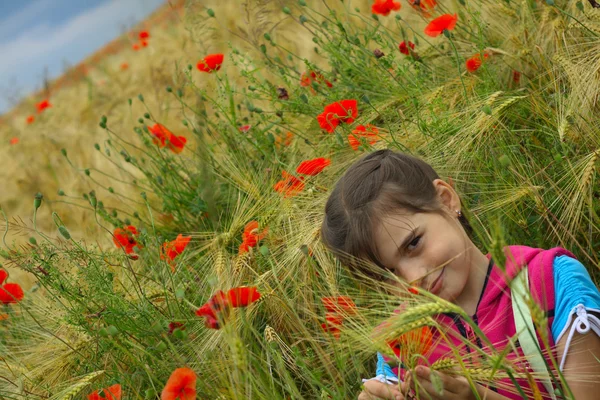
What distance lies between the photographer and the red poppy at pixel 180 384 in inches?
57.2

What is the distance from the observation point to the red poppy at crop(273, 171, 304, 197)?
203cm

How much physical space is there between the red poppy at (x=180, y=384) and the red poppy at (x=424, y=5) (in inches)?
Result: 59.3

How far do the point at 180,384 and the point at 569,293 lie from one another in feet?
2.52

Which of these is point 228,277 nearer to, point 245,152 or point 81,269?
point 81,269

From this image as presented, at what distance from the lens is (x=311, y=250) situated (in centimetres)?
185

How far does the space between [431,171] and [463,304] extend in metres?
0.32

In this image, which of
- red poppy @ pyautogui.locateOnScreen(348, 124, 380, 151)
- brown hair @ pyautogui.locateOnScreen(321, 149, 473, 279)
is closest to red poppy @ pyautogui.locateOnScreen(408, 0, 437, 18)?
red poppy @ pyautogui.locateOnScreen(348, 124, 380, 151)

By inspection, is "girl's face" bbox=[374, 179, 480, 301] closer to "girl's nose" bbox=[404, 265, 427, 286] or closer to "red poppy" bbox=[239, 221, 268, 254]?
"girl's nose" bbox=[404, 265, 427, 286]

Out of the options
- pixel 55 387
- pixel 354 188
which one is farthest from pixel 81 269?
pixel 354 188

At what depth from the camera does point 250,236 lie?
1.96m

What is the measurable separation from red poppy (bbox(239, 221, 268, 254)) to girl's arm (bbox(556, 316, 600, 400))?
2.72 feet

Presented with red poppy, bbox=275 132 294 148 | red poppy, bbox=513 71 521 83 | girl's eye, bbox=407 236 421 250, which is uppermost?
girl's eye, bbox=407 236 421 250

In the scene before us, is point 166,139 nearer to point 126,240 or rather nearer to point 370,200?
point 126,240

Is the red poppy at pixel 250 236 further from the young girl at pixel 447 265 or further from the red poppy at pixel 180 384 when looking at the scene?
the red poppy at pixel 180 384
